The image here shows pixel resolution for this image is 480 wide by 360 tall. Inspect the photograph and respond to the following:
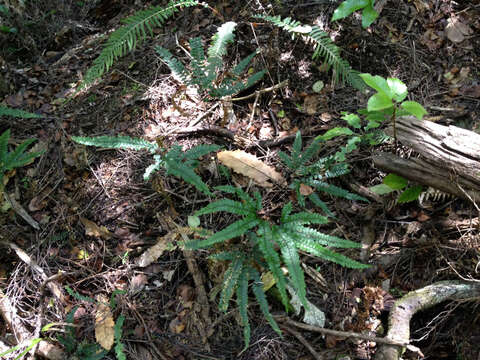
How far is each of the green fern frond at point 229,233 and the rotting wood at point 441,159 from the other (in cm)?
101

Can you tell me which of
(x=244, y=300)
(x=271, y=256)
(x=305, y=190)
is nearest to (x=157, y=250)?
(x=244, y=300)

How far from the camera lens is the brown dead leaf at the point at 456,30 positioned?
3332 millimetres

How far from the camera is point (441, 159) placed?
7.37ft

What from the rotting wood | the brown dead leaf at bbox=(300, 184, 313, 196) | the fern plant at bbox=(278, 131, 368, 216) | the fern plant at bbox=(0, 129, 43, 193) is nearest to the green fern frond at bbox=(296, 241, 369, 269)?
the fern plant at bbox=(278, 131, 368, 216)

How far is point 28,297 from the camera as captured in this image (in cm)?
258

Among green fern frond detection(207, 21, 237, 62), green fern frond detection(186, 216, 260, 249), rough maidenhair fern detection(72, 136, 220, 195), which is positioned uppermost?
green fern frond detection(207, 21, 237, 62)

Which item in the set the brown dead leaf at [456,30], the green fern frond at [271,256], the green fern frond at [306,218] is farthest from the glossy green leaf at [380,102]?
the brown dead leaf at [456,30]

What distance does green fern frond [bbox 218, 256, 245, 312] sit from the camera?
7.05 feet

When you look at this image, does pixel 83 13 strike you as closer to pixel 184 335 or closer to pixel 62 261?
pixel 62 261

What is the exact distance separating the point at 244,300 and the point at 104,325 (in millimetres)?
974

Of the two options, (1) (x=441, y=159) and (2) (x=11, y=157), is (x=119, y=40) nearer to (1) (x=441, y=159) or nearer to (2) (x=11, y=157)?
(2) (x=11, y=157)

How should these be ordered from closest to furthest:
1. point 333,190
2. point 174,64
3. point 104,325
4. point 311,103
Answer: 1. point 104,325
2. point 333,190
3. point 174,64
4. point 311,103

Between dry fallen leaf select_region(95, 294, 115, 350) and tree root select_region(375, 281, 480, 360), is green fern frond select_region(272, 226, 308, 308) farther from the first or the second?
dry fallen leaf select_region(95, 294, 115, 350)

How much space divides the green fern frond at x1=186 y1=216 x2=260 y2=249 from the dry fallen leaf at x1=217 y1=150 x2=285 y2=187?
59 centimetres
